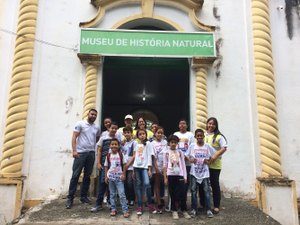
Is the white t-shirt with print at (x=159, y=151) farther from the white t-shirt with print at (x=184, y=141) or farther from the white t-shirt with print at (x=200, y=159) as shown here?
the white t-shirt with print at (x=200, y=159)

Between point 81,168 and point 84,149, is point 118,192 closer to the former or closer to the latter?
point 81,168

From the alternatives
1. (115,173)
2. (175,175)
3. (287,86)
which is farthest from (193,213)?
(287,86)

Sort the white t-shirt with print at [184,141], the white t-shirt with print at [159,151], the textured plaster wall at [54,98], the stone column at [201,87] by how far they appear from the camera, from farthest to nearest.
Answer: the stone column at [201,87]
the textured plaster wall at [54,98]
the white t-shirt with print at [184,141]
the white t-shirt with print at [159,151]

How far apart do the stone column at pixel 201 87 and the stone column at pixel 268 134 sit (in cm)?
115

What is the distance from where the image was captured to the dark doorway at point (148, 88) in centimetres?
818

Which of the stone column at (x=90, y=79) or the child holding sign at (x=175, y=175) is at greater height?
the stone column at (x=90, y=79)

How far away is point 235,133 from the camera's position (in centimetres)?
745

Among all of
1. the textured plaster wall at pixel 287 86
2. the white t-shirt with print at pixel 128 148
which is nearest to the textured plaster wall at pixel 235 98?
the textured plaster wall at pixel 287 86

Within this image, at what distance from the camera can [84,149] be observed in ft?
18.9

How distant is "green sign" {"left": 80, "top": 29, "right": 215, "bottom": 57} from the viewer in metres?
7.30

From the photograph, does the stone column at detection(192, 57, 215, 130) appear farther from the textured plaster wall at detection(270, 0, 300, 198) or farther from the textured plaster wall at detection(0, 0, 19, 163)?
the textured plaster wall at detection(0, 0, 19, 163)

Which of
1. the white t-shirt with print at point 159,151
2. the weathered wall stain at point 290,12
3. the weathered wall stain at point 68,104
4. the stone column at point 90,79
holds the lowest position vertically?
the white t-shirt with print at point 159,151

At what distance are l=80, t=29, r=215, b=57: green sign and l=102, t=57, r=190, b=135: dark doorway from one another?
0.66m

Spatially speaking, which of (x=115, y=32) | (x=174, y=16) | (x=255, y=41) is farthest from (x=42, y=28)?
(x=255, y=41)
